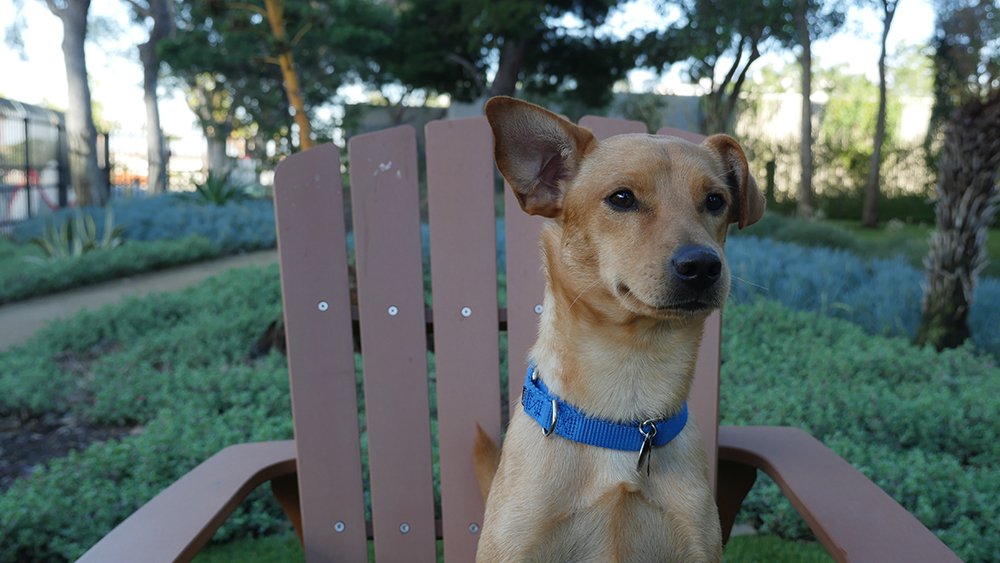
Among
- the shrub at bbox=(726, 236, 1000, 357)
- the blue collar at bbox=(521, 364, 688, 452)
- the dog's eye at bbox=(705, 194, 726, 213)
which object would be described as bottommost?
the shrub at bbox=(726, 236, 1000, 357)

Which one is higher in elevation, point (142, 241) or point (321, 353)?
point (321, 353)

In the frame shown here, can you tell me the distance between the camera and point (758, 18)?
10.7 metres

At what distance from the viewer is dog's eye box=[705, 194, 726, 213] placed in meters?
1.76

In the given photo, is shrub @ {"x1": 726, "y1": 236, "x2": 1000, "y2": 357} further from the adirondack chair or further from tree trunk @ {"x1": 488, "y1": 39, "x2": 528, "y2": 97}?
tree trunk @ {"x1": 488, "y1": 39, "x2": 528, "y2": 97}

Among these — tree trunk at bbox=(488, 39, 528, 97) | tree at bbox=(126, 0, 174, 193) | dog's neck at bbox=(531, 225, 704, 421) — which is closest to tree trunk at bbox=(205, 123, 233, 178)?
tree at bbox=(126, 0, 174, 193)

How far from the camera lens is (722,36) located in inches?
436

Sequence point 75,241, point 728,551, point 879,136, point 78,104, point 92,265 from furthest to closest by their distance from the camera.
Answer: point 78,104 < point 879,136 < point 75,241 < point 92,265 < point 728,551

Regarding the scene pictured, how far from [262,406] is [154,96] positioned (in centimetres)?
1633

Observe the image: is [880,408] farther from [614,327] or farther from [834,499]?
[614,327]

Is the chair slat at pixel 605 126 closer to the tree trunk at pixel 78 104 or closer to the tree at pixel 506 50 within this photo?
the tree at pixel 506 50

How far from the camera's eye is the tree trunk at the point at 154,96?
18.3m

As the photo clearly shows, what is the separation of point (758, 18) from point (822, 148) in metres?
4.41

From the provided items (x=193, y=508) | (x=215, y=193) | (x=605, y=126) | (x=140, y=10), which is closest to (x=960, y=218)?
(x=605, y=126)

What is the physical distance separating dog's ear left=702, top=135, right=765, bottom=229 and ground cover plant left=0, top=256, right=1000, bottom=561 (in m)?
1.60
